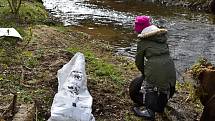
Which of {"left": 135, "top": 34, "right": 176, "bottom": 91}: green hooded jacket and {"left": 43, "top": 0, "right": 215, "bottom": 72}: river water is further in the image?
{"left": 43, "top": 0, "right": 215, "bottom": 72}: river water

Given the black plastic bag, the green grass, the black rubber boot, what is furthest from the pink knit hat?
the green grass

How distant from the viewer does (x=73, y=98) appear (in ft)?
18.2

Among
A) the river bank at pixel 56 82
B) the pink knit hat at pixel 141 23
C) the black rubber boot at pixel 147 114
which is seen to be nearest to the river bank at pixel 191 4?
the river bank at pixel 56 82

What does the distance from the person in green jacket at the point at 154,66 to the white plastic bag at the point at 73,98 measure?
0.97m

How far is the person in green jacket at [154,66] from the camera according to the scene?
6383 millimetres

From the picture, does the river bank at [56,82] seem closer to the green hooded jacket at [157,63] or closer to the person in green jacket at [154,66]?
the person in green jacket at [154,66]

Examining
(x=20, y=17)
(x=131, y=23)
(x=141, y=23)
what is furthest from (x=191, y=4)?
(x=141, y=23)

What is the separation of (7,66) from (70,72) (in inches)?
88.7

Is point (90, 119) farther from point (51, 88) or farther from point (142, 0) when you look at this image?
point (142, 0)

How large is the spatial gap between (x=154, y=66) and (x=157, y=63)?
0.06m

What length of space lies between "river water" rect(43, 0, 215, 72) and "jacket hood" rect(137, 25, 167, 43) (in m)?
4.68

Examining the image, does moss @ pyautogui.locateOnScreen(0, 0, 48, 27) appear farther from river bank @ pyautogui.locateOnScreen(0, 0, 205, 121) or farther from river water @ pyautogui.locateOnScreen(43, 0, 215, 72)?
river water @ pyautogui.locateOnScreen(43, 0, 215, 72)

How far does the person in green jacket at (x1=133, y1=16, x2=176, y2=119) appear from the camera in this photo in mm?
6383

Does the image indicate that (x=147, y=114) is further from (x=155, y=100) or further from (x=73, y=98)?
(x=73, y=98)
